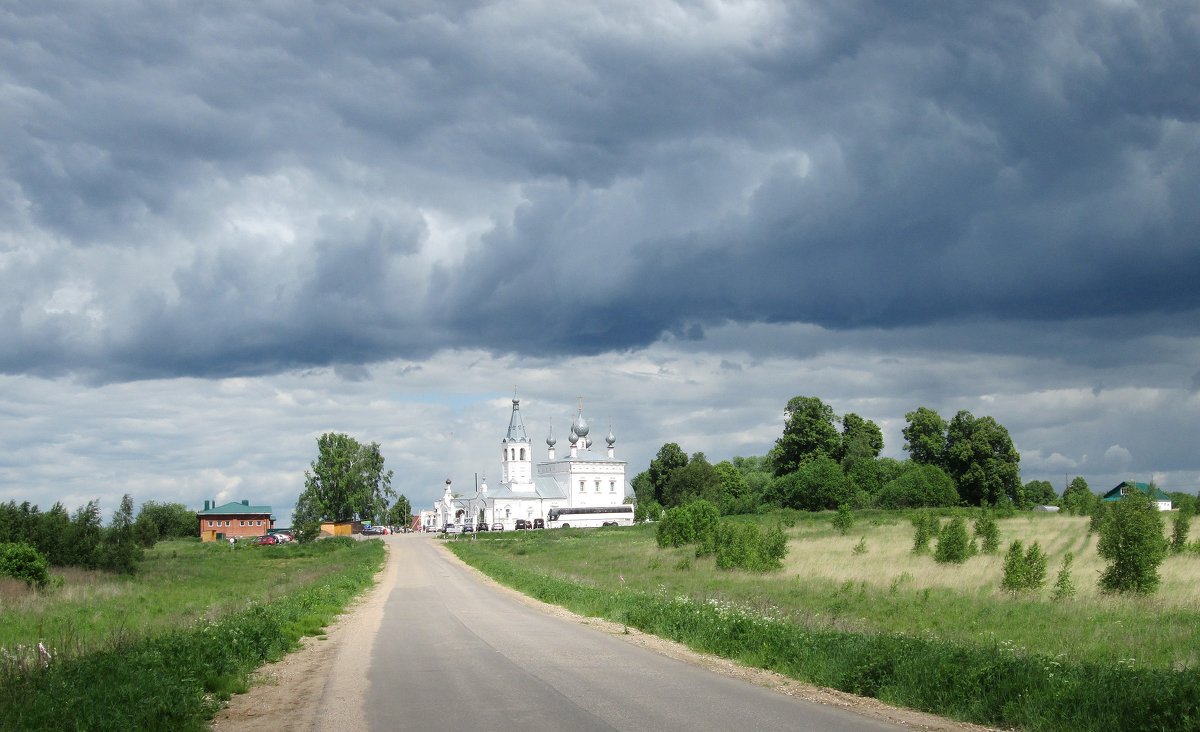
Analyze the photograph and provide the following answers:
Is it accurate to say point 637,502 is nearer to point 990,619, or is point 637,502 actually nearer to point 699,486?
point 699,486

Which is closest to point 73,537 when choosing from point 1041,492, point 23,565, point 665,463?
point 23,565

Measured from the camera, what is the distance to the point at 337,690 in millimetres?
13242

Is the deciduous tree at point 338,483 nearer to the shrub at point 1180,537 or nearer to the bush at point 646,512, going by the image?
the bush at point 646,512

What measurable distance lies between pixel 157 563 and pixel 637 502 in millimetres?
106535

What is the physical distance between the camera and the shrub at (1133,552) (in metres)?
24.3

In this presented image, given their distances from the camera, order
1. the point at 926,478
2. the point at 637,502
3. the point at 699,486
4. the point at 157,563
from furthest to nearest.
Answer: the point at 637,502
the point at 699,486
the point at 926,478
the point at 157,563

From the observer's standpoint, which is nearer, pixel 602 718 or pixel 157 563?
pixel 602 718

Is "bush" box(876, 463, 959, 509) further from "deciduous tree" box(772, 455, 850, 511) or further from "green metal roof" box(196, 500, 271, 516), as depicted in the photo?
"green metal roof" box(196, 500, 271, 516)

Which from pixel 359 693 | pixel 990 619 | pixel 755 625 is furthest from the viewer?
pixel 990 619

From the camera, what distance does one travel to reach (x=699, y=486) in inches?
A: 5389

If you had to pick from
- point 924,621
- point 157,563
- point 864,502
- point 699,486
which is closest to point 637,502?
point 699,486

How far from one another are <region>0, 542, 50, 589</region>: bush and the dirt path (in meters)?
22.3

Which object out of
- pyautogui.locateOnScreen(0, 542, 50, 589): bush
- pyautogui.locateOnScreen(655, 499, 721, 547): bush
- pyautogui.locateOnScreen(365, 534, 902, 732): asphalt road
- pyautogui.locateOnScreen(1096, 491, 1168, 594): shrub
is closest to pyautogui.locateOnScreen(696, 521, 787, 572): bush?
pyautogui.locateOnScreen(655, 499, 721, 547): bush

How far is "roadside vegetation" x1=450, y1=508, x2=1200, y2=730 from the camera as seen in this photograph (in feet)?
35.5
